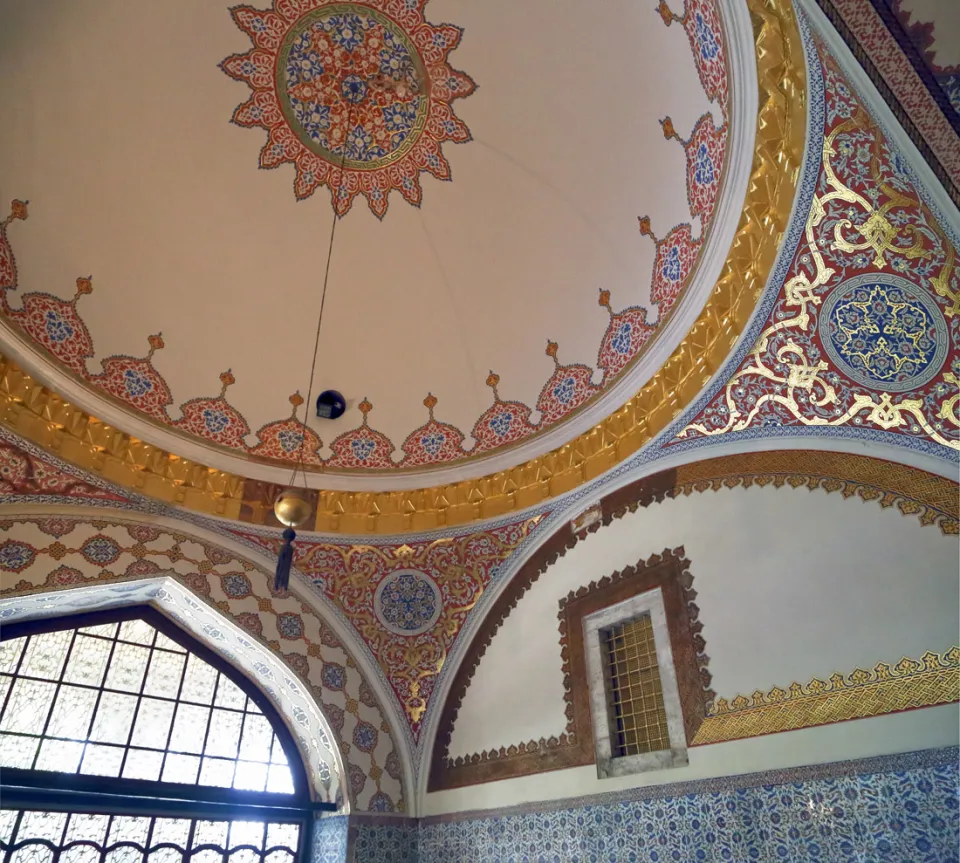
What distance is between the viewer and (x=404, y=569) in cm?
612

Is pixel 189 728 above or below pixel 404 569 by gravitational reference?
below

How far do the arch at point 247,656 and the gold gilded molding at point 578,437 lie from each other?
0.74 meters

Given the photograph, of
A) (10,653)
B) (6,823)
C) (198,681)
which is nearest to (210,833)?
(198,681)

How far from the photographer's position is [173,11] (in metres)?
4.70

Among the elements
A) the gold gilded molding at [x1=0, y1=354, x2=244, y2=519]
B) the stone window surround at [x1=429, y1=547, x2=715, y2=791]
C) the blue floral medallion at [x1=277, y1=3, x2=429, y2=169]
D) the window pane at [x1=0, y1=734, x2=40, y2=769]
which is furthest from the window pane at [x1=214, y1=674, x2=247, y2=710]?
the blue floral medallion at [x1=277, y1=3, x2=429, y2=169]

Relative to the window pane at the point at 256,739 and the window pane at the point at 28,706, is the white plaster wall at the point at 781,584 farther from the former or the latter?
the window pane at the point at 28,706

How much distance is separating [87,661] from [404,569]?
2444mm

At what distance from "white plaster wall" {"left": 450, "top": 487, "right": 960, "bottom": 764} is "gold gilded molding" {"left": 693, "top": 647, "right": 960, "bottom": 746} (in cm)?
6

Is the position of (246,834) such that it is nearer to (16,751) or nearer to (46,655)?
(16,751)

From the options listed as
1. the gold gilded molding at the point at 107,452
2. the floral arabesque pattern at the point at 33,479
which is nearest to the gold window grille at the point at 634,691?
the gold gilded molding at the point at 107,452

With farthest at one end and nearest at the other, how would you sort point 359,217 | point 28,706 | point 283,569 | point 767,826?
point 359,217 → point 28,706 → point 767,826 → point 283,569

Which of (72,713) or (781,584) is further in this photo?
(72,713)

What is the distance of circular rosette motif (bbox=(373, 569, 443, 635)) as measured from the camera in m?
6.12

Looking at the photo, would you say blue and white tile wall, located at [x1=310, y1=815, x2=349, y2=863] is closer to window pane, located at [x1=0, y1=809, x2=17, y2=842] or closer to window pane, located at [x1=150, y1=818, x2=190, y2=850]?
window pane, located at [x1=150, y1=818, x2=190, y2=850]
